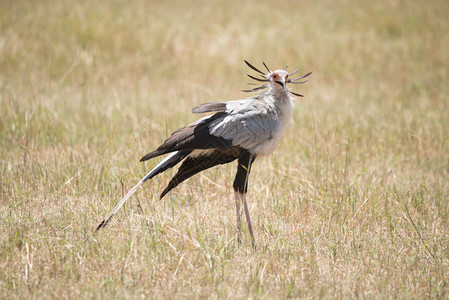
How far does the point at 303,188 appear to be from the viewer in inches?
181

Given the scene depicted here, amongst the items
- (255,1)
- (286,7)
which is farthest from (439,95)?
(255,1)

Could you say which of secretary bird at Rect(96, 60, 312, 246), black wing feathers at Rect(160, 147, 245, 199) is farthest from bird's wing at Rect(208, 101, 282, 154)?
black wing feathers at Rect(160, 147, 245, 199)

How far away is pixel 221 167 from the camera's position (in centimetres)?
511

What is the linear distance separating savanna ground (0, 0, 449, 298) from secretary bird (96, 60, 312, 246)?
0.39m

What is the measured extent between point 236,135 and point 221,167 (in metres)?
1.29

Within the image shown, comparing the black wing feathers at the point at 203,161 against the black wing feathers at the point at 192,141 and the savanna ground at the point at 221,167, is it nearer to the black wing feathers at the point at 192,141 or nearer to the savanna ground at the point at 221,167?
the black wing feathers at the point at 192,141

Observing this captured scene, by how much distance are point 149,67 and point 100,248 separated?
6103 millimetres

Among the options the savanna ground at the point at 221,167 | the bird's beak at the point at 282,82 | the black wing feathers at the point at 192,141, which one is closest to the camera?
the savanna ground at the point at 221,167

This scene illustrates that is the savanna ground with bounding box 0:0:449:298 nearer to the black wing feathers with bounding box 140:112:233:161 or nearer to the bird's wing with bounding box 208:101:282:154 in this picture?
the black wing feathers with bounding box 140:112:233:161

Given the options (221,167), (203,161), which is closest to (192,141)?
(203,161)

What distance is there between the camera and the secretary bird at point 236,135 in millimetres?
3814

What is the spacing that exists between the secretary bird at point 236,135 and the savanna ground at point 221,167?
39cm

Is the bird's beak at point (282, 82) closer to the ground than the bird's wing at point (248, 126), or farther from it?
farther from it

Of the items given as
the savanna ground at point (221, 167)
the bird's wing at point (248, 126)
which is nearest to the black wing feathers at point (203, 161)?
the bird's wing at point (248, 126)
